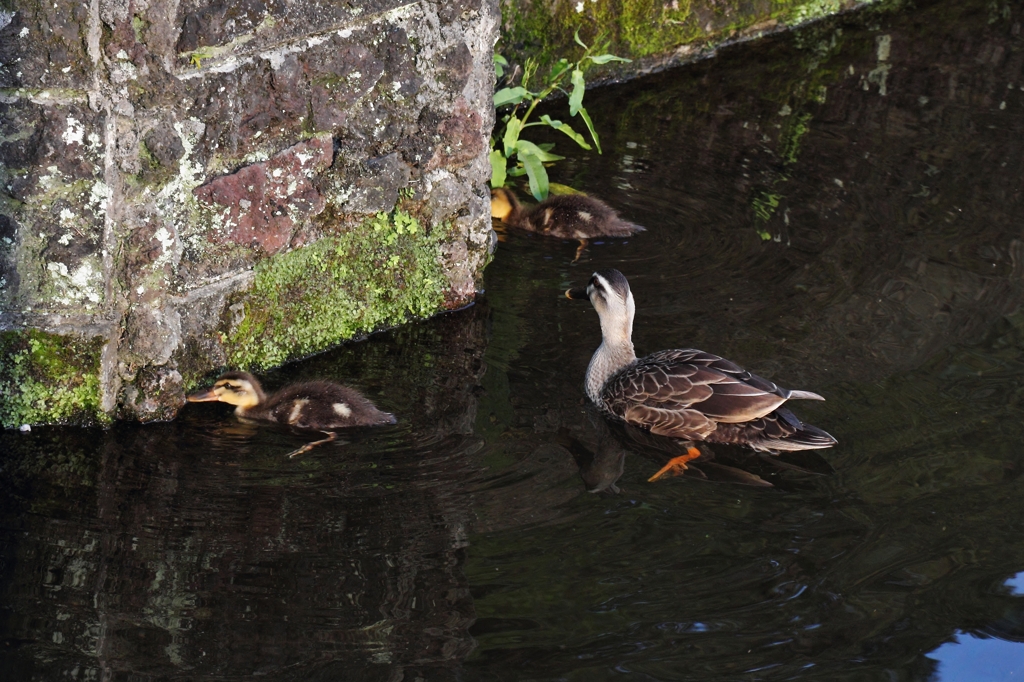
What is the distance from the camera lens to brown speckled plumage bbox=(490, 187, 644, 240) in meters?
7.15

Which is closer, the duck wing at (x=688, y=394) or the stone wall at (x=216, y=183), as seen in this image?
the stone wall at (x=216, y=183)

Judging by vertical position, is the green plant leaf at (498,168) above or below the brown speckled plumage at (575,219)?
above

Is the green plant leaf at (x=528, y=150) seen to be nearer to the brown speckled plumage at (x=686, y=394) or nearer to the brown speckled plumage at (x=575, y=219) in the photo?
the brown speckled plumage at (x=575, y=219)

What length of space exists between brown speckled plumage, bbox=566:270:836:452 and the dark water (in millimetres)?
161

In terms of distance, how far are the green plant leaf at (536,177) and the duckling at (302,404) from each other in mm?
2383

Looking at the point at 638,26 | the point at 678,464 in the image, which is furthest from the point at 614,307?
the point at 638,26

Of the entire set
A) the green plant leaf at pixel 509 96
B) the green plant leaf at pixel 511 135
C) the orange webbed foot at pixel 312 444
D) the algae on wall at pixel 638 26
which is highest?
the algae on wall at pixel 638 26

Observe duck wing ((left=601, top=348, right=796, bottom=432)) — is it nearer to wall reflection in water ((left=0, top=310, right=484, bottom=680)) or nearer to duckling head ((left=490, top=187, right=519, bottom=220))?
wall reflection in water ((left=0, top=310, right=484, bottom=680))

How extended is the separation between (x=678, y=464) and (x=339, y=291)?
1970 mm

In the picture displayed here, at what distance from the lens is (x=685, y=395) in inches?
216

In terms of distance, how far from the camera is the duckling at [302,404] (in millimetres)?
5320

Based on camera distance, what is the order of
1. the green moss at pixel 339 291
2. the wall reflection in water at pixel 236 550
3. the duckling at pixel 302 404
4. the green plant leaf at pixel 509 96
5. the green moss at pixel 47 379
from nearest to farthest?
the wall reflection in water at pixel 236 550
the green moss at pixel 47 379
the duckling at pixel 302 404
the green moss at pixel 339 291
the green plant leaf at pixel 509 96

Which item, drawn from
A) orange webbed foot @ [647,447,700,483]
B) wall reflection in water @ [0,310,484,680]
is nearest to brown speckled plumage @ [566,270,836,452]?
orange webbed foot @ [647,447,700,483]

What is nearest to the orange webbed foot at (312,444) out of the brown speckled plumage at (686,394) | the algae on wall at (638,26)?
the brown speckled plumage at (686,394)
